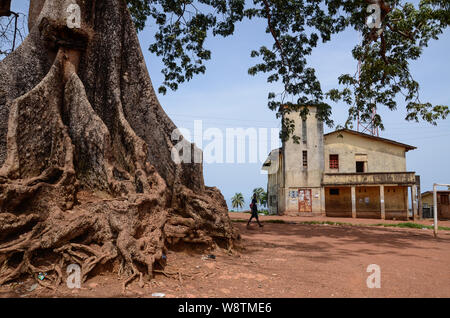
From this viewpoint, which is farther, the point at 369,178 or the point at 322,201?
the point at 322,201

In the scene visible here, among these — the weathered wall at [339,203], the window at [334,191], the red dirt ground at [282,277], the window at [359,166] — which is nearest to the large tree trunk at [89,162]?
the red dirt ground at [282,277]

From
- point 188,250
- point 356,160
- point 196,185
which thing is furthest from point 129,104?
point 356,160

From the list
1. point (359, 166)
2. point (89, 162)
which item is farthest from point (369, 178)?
point (89, 162)

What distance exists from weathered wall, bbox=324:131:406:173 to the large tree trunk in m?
25.5

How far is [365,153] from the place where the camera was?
102ft

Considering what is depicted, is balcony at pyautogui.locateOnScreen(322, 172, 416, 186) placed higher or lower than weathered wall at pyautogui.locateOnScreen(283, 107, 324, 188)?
lower

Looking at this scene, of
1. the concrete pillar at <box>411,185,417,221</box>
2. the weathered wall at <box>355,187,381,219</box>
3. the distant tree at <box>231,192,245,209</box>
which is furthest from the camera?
the distant tree at <box>231,192,245,209</box>

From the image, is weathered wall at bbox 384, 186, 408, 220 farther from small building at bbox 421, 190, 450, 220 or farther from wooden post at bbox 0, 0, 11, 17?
wooden post at bbox 0, 0, 11, 17

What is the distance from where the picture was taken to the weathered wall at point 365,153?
3087 centimetres

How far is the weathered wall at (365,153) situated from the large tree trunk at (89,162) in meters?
25.5

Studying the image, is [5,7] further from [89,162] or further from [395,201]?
[395,201]

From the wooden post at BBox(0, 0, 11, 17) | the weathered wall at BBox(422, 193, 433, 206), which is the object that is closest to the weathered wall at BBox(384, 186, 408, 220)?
the weathered wall at BBox(422, 193, 433, 206)

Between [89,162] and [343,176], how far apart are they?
2720 cm

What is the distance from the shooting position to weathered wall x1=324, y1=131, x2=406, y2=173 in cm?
3087
